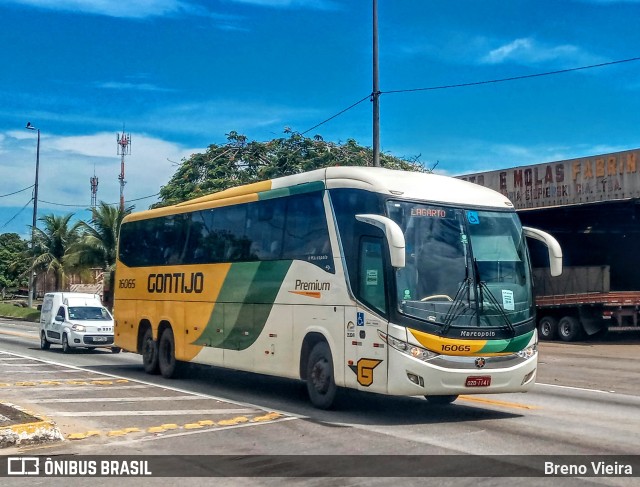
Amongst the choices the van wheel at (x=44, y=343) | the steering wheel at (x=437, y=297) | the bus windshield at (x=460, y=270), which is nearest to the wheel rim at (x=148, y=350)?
the bus windshield at (x=460, y=270)

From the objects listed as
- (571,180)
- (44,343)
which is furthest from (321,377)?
(571,180)

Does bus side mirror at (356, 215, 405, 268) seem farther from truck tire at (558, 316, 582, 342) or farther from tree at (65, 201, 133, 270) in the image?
tree at (65, 201, 133, 270)

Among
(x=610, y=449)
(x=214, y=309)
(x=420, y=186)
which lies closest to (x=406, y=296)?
(x=420, y=186)

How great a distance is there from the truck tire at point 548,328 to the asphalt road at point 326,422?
39.4ft

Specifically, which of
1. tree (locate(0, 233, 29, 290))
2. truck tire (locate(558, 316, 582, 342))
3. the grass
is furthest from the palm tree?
truck tire (locate(558, 316, 582, 342))

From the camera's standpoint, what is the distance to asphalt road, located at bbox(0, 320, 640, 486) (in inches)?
355

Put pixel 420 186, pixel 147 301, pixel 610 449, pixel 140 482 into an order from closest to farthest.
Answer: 1. pixel 140 482
2. pixel 610 449
3. pixel 420 186
4. pixel 147 301

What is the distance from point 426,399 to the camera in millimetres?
14180

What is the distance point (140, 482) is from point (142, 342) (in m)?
11.4

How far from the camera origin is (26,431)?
973 cm

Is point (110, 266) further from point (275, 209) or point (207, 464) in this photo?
point (207, 464)

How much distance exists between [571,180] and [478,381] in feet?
69.4

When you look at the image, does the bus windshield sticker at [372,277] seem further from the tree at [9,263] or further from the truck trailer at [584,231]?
the tree at [9,263]

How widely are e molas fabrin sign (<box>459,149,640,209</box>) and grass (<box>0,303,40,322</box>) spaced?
109 ft
